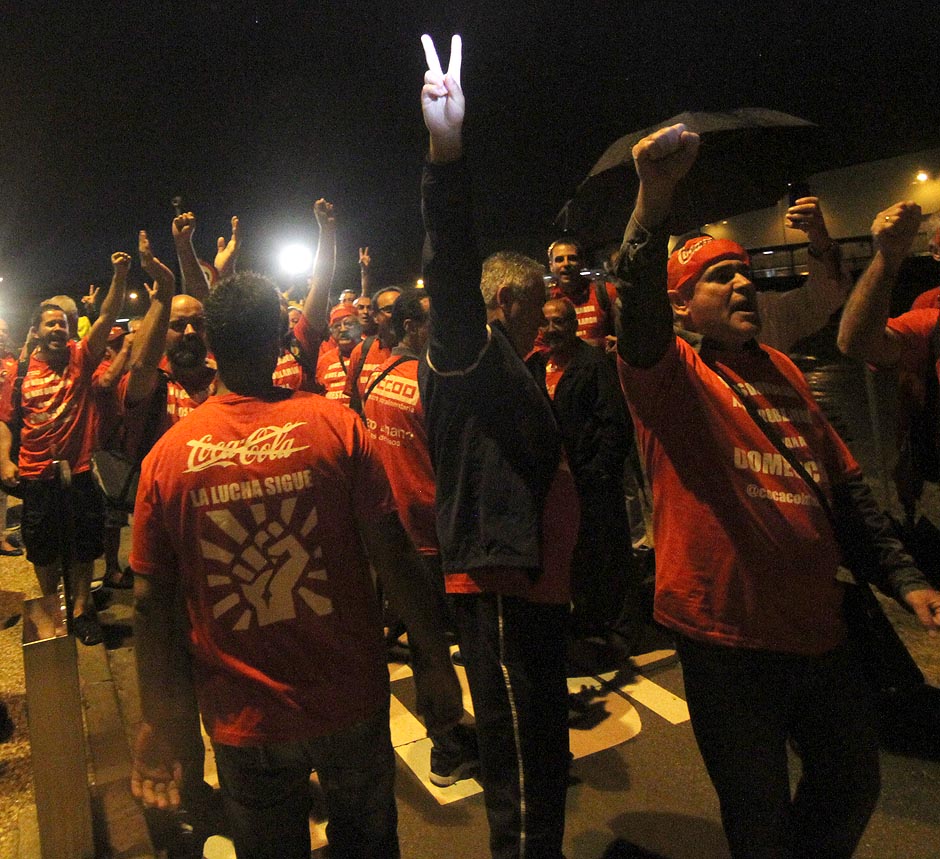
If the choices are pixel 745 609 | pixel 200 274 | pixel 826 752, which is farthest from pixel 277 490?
pixel 200 274

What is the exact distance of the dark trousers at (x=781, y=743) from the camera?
76.0 inches

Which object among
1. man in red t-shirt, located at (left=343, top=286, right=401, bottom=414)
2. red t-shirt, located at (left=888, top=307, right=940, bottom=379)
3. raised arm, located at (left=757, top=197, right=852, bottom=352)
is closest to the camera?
raised arm, located at (left=757, top=197, right=852, bottom=352)

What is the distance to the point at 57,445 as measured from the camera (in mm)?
5707

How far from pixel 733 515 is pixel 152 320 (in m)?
2.91

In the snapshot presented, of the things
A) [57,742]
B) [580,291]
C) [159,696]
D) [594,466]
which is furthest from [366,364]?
[159,696]

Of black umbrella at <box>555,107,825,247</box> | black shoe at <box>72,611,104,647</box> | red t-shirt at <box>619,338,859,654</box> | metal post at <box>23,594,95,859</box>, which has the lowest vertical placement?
black shoe at <box>72,611,104,647</box>

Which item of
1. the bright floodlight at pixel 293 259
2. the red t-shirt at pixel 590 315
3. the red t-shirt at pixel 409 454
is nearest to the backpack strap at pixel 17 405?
the red t-shirt at pixel 409 454

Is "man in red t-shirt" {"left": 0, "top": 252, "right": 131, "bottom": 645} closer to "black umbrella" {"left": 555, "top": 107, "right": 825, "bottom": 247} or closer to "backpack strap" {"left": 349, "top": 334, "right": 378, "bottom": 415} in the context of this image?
"backpack strap" {"left": 349, "top": 334, "right": 378, "bottom": 415}

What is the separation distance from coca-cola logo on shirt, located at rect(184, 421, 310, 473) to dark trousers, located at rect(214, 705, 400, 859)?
2.50ft

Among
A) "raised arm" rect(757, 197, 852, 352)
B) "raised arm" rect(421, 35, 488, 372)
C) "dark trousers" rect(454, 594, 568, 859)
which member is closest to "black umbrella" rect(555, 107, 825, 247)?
"raised arm" rect(757, 197, 852, 352)

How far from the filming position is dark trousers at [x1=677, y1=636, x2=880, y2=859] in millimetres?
1932

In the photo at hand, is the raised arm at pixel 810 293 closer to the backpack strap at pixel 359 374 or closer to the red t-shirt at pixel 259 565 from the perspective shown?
the red t-shirt at pixel 259 565

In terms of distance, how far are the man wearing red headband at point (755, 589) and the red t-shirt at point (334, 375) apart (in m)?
4.11

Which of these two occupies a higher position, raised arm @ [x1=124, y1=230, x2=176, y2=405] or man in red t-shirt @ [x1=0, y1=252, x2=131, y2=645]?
raised arm @ [x1=124, y1=230, x2=176, y2=405]
